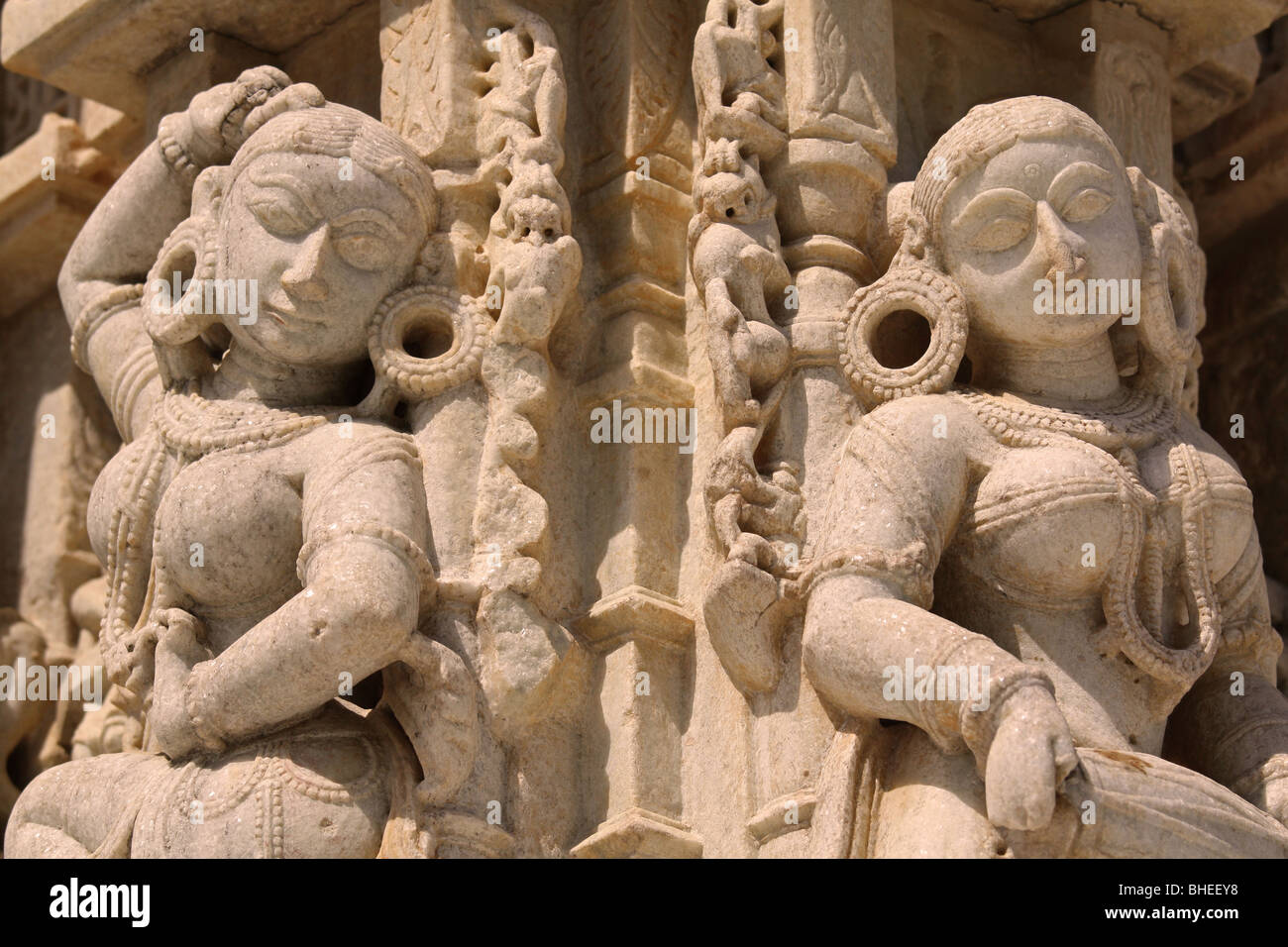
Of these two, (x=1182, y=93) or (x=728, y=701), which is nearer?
(x=728, y=701)

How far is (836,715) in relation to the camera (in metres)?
5.72

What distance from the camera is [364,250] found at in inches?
241

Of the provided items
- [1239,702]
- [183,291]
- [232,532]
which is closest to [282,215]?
[183,291]

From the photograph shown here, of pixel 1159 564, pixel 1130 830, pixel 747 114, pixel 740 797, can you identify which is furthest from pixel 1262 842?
pixel 747 114

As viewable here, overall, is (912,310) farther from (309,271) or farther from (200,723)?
(200,723)

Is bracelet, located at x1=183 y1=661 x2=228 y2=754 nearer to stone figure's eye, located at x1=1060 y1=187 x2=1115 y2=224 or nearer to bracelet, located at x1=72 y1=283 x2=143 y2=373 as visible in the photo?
bracelet, located at x1=72 y1=283 x2=143 y2=373

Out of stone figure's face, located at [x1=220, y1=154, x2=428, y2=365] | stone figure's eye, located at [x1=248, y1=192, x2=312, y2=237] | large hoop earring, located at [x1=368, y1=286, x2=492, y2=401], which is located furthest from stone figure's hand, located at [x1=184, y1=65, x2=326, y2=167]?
large hoop earring, located at [x1=368, y1=286, x2=492, y2=401]

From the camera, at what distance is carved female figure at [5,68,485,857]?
5.66 m

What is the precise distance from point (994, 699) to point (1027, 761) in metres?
0.19

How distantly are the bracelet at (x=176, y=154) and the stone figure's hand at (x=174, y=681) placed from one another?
1247mm

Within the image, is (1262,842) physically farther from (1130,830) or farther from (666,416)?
(666,416)

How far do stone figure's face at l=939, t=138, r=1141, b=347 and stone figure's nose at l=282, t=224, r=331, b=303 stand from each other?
4.88ft
